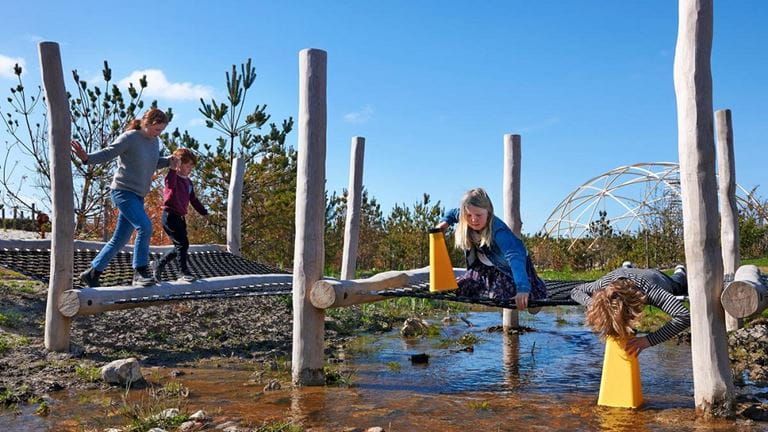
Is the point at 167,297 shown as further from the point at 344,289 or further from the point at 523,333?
the point at 523,333

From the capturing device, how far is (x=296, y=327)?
5113mm

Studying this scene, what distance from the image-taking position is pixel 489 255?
510 cm

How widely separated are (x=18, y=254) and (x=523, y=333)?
568 centimetres

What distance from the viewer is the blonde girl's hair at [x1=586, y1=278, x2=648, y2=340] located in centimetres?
415

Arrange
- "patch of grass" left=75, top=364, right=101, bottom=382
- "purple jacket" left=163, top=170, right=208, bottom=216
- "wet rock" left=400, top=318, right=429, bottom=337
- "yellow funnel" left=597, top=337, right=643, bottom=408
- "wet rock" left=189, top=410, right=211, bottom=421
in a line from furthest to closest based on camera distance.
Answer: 1. "wet rock" left=400, top=318, right=429, bottom=337
2. "purple jacket" left=163, top=170, right=208, bottom=216
3. "patch of grass" left=75, top=364, right=101, bottom=382
4. "yellow funnel" left=597, top=337, right=643, bottom=408
5. "wet rock" left=189, top=410, right=211, bottom=421

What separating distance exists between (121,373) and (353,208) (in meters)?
5.24

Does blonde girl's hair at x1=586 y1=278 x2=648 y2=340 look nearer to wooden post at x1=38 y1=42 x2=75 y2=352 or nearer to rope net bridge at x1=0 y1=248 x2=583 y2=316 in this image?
rope net bridge at x1=0 y1=248 x2=583 y2=316

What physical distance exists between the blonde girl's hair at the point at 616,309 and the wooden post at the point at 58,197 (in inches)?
173

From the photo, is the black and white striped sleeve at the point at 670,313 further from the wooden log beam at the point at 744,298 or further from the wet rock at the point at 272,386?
the wet rock at the point at 272,386

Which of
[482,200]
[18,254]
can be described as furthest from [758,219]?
[18,254]

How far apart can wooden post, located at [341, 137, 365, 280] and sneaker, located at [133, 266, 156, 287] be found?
12.4ft

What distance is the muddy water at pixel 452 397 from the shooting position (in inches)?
162

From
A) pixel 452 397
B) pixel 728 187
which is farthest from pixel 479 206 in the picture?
pixel 728 187

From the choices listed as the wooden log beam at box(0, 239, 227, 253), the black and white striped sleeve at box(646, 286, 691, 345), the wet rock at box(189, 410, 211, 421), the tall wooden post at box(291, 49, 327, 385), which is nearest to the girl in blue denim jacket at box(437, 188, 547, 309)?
the black and white striped sleeve at box(646, 286, 691, 345)
